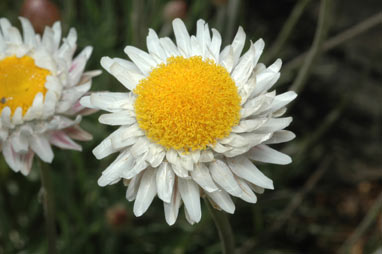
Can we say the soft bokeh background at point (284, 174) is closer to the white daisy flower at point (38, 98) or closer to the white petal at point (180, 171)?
the white daisy flower at point (38, 98)

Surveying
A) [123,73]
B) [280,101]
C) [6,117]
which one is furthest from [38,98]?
[280,101]

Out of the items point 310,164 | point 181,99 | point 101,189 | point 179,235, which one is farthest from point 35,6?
point 310,164

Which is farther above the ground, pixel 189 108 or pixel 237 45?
pixel 237 45

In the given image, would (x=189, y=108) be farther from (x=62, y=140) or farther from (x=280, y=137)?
(x=62, y=140)

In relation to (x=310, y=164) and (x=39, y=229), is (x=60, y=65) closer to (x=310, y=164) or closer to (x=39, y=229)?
(x=39, y=229)

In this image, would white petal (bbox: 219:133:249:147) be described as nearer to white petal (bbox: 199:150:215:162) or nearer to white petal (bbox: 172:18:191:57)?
white petal (bbox: 199:150:215:162)

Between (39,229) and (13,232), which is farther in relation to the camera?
(39,229)
